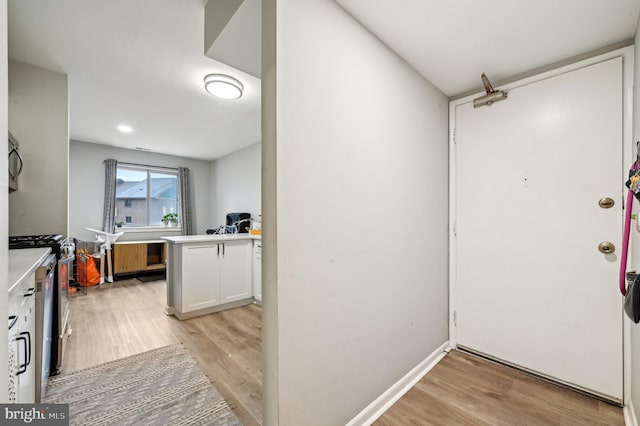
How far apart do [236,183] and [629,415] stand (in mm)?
5448

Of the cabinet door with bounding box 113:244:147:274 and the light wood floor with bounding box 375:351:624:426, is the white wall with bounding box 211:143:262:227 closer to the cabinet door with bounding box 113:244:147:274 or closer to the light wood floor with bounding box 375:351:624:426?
the cabinet door with bounding box 113:244:147:274

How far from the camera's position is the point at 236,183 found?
537 centimetres

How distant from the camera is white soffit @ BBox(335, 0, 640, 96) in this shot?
4.55ft

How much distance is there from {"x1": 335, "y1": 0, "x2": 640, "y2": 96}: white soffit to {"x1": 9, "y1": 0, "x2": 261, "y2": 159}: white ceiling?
1.21 meters

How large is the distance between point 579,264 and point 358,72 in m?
1.87

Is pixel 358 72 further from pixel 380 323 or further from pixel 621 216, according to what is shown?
pixel 621 216

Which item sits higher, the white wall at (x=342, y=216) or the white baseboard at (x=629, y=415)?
the white wall at (x=342, y=216)

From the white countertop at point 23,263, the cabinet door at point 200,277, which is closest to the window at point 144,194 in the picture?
the cabinet door at point 200,277

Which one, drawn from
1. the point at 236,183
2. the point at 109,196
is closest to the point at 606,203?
the point at 236,183

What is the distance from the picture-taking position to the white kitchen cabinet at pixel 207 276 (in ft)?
9.71

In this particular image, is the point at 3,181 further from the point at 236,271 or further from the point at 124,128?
the point at 124,128

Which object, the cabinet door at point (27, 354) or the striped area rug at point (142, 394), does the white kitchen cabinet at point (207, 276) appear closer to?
the striped area rug at point (142, 394)

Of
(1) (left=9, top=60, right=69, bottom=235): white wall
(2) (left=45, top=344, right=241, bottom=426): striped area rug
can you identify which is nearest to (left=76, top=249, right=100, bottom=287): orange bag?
(1) (left=9, top=60, right=69, bottom=235): white wall

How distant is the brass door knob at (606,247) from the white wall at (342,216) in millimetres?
1015
